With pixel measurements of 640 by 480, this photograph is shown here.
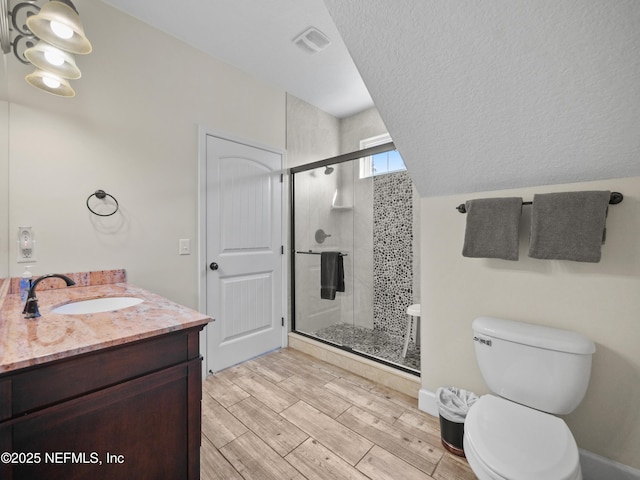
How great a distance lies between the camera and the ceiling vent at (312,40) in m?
2.11

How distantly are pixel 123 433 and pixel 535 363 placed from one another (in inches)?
66.8

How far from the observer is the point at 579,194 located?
130cm

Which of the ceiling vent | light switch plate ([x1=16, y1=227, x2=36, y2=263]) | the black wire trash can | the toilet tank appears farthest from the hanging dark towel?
light switch plate ([x1=16, y1=227, x2=36, y2=263])

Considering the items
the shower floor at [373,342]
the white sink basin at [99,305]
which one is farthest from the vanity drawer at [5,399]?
the shower floor at [373,342]

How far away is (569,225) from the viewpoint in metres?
1.30

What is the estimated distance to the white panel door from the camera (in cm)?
239

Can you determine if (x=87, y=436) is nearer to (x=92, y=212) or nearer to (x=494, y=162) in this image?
(x=92, y=212)

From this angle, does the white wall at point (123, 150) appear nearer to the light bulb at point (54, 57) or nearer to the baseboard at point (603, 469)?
the light bulb at point (54, 57)

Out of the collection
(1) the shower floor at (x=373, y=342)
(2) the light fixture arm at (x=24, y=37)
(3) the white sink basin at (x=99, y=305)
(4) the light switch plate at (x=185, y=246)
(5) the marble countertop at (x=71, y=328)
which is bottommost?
(1) the shower floor at (x=373, y=342)

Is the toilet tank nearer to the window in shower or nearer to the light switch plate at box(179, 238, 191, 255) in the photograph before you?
the window in shower

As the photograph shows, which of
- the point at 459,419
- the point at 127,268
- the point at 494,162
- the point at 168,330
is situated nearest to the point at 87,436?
the point at 168,330

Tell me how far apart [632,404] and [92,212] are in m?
3.04

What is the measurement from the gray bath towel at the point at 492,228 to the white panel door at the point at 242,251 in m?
1.81

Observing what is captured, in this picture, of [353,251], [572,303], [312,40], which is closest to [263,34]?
[312,40]
